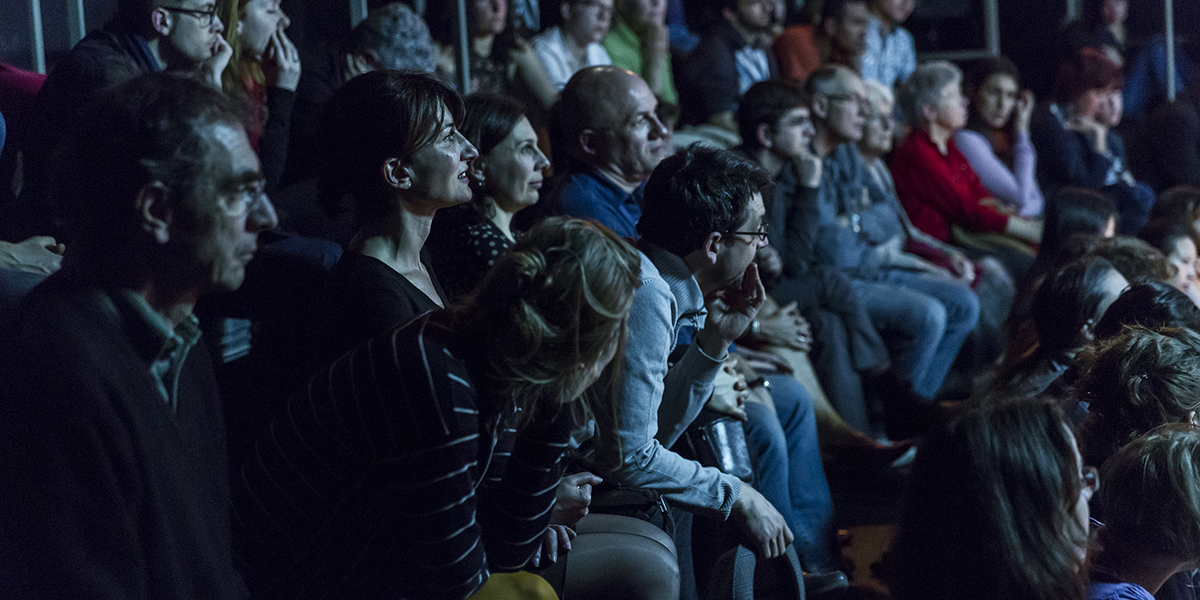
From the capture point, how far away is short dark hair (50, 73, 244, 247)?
1.32m

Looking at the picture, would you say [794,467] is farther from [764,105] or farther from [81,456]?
[81,456]

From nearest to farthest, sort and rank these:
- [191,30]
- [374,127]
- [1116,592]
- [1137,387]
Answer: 1. [1116,592]
2. [374,127]
3. [191,30]
4. [1137,387]

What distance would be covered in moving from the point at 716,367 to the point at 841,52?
3.58m

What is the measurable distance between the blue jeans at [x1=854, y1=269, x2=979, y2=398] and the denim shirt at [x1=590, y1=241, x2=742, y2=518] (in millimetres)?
1947

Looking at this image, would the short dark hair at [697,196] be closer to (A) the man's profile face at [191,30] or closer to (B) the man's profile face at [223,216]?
(A) the man's profile face at [191,30]

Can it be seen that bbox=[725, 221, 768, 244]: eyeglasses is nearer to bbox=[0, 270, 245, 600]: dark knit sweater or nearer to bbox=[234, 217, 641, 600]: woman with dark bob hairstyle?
bbox=[234, 217, 641, 600]: woman with dark bob hairstyle

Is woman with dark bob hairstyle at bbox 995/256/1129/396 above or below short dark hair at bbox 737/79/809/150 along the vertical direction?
below

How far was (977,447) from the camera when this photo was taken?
159cm

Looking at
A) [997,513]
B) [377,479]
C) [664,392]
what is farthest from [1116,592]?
[377,479]

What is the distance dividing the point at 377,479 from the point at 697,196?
0.89m

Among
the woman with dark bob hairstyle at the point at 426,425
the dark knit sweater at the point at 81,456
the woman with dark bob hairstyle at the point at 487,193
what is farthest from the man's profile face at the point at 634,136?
the dark knit sweater at the point at 81,456

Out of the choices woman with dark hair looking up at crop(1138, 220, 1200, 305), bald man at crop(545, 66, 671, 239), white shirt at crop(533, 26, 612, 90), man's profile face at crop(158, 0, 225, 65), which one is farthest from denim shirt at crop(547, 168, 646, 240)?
woman with dark hair looking up at crop(1138, 220, 1200, 305)

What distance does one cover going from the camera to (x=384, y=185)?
74.9 inches

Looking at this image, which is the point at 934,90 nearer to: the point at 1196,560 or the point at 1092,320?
the point at 1092,320
